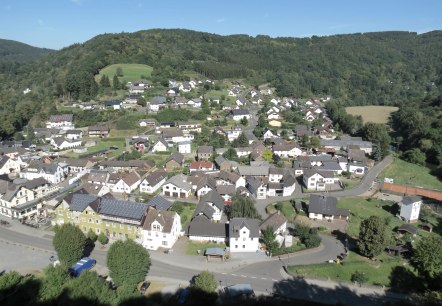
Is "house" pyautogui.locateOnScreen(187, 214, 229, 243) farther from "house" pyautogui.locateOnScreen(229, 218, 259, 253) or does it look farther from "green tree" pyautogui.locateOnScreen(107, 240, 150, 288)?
"green tree" pyautogui.locateOnScreen(107, 240, 150, 288)

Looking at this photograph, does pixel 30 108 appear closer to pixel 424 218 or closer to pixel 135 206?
pixel 135 206

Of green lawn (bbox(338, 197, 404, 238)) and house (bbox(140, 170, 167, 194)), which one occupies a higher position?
house (bbox(140, 170, 167, 194))

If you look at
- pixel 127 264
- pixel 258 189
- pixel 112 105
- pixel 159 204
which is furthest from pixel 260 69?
pixel 127 264

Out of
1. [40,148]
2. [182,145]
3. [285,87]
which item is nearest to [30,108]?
[40,148]

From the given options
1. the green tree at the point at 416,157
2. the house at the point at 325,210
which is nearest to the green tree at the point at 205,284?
the house at the point at 325,210

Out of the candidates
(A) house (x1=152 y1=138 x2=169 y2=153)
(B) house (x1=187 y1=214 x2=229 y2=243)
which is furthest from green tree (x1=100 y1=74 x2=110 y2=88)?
(B) house (x1=187 y1=214 x2=229 y2=243)

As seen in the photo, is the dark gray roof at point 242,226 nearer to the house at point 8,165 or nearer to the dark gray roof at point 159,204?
the dark gray roof at point 159,204
